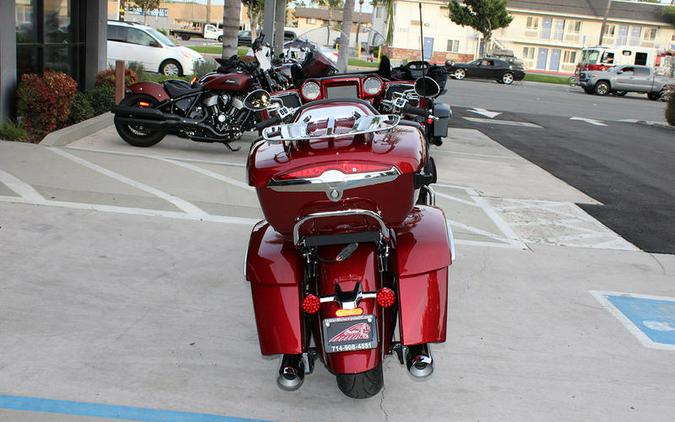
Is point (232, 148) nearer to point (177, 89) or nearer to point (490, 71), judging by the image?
point (177, 89)

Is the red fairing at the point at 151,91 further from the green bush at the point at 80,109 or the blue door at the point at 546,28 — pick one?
the blue door at the point at 546,28

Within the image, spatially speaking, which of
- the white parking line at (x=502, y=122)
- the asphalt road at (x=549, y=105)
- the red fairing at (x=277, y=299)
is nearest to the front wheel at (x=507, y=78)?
the asphalt road at (x=549, y=105)

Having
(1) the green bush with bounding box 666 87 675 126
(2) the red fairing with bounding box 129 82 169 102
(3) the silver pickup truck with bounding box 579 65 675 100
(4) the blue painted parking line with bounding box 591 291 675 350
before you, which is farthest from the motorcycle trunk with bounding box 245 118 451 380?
(3) the silver pickup truck with bounding box 579 65 675 100

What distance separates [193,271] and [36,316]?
4.38ft

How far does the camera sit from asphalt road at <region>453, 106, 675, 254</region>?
27.7 ft

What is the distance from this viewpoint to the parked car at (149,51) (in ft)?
74.3

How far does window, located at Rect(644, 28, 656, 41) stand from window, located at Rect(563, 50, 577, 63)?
667cm

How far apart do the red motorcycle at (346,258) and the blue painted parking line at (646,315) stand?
6.82 ft

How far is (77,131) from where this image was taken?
10.6 m

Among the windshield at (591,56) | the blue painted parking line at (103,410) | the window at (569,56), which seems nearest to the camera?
the blue painted parking line at (103,410)

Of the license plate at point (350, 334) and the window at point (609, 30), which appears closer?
the license plate at point (350, 334)

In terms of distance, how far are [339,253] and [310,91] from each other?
4.16 meters

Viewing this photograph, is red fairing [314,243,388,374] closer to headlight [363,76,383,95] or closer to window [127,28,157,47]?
headlight [363,76,383,95]

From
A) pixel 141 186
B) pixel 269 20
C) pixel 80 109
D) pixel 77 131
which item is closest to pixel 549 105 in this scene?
pixel 269 20
